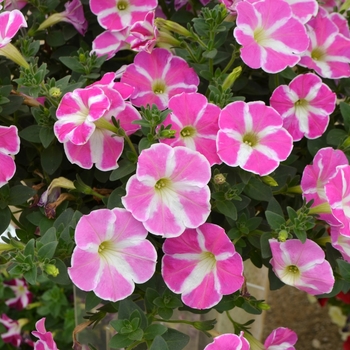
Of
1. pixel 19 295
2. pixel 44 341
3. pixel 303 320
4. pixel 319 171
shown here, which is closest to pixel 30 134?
pixel 44 341

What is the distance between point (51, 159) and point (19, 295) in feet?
2.21

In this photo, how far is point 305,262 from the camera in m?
0.65

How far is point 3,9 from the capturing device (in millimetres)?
784

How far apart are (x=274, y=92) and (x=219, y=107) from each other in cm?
9

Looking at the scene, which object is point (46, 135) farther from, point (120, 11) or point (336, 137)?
point (336, 137)

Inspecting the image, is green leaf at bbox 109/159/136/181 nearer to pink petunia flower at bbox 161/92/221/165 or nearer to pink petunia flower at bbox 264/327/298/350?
pink petunia flower at bbox 161/92/221/165

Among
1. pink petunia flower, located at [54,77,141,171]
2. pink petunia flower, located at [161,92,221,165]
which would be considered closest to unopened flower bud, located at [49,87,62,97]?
pink petunia flower, located at [54,77,141,171]

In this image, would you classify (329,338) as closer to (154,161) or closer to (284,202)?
(284,202)

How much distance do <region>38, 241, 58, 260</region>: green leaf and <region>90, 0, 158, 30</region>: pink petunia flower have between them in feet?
1.04

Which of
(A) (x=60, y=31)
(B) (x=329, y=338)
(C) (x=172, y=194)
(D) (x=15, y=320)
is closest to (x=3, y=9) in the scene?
(A) (x=60, y=31)

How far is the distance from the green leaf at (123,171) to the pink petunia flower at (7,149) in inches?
4.7

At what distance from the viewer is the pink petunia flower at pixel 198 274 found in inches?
25.2

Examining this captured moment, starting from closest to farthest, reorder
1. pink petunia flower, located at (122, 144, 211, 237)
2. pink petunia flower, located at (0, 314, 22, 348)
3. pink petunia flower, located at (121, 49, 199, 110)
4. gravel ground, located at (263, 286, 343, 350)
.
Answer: pink petunia flower, located at (122, 144, 211, 237), pink petunia flower, located at (121, 49, 199, 110), pink petunia flower, located at (0, 314, 22, 348), gravel ground, located at (263, 286, 343, 350)

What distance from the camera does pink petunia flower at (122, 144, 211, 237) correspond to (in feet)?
1.97
